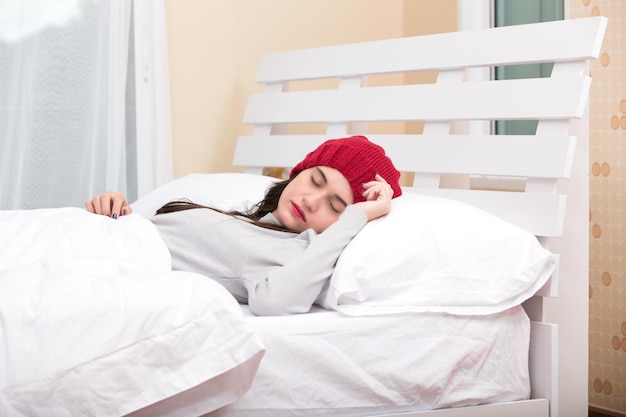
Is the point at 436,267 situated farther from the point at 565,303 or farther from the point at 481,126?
the point at 481,126

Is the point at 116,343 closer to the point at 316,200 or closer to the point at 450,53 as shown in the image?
the point at 316,200

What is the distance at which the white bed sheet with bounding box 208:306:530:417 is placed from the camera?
55.1 inches

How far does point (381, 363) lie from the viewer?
1475 millimetres

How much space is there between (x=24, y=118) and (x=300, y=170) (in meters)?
0.83

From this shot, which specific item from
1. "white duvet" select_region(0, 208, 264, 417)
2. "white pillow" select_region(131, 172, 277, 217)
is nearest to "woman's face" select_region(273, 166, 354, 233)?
"white pillow" select_region(131, 172, 277, 217)

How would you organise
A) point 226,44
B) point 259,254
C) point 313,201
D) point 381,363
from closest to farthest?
point 381,363 < point 259,254 < point 313,201 < point 226,44

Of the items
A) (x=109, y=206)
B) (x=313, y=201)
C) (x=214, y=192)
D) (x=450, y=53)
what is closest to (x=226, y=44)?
(x=214, y=192)

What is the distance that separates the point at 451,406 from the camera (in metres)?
1.55

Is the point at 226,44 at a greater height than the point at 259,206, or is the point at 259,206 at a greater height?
the point at 226,44

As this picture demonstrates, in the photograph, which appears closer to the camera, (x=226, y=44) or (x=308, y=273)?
(x=308, y=273)

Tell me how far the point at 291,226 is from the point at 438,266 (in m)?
0.36

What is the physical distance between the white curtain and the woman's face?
83 centimetres

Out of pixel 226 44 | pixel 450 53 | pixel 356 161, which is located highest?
pixel 226 44

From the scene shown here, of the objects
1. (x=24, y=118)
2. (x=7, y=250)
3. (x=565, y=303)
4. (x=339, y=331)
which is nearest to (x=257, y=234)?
(x=339, y=331)
